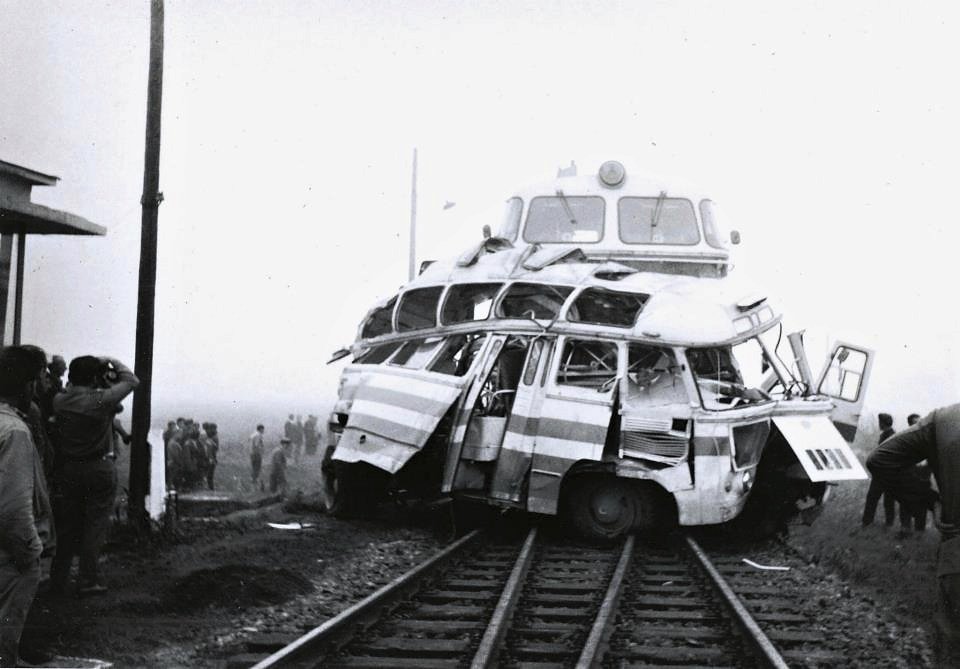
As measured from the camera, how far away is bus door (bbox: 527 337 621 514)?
11.2m

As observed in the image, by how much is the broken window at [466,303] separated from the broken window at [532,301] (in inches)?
13.6

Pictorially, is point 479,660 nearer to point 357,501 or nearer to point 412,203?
point 357,501

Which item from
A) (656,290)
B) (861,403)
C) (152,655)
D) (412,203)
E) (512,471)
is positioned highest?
(412,203)

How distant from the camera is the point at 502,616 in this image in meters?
7.48

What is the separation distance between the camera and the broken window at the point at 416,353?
42.0ft

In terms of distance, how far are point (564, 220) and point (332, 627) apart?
9532 millimetres

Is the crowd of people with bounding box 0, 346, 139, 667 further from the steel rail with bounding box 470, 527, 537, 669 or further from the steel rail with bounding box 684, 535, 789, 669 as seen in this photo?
the steel rail with bounding box 684, 535, 789, 669

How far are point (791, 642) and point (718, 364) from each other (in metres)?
5.23

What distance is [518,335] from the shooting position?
39.8 ft

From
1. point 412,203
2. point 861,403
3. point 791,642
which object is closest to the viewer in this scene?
point 791,642

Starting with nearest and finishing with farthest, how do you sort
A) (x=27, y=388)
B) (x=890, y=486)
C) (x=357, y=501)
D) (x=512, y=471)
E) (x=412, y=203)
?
(x=890, y=486) → (x=27, y=388) → (x=512, y=471) → (x=357, y=501) → (x=412, y=203)

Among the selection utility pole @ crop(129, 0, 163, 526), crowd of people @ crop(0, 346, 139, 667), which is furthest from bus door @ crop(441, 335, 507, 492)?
crowd of people @ crop(0, 346, 139, 667)

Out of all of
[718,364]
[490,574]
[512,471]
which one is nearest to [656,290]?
[718,364]

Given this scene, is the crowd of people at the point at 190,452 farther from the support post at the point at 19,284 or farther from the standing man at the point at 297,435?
the standing man at the point at 297,435
